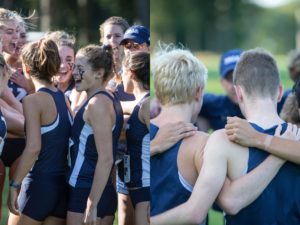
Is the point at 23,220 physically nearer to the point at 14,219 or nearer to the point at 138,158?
the point at 14,219

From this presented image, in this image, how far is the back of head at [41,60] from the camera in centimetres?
391

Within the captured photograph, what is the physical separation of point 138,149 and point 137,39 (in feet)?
2.01

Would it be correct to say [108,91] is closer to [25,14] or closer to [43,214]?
[43,214]

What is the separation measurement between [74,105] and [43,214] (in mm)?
685

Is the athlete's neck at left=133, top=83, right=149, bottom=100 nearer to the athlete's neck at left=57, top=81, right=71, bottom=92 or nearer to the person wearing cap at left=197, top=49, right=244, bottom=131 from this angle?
the athlete's neck at left=57, top=81, right=71, bottom=92

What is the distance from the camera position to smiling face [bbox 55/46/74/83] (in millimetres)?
4332

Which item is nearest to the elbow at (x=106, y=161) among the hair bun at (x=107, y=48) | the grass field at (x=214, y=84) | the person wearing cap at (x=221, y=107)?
the hair bun at (x=107, y=48)

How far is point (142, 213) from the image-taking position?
4.04 m

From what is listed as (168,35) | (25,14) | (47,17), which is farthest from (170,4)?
(25,14)

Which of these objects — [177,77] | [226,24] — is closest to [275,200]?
[177,77]

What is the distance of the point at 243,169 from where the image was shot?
3131mm

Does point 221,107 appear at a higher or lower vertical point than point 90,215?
higher

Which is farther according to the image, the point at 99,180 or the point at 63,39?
the point at 63,39

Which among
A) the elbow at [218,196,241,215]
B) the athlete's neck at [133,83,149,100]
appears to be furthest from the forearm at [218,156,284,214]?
the athlete's neck at [133,83,149,100]
